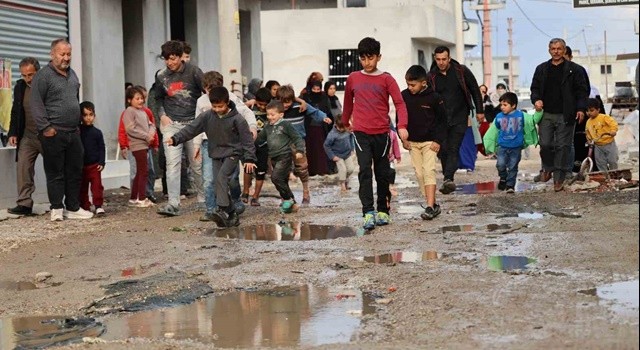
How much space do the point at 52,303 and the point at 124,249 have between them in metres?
2.65

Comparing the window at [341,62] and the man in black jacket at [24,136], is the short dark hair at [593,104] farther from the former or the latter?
the window at [341,62]

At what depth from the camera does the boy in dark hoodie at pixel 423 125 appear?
12289 millimetres

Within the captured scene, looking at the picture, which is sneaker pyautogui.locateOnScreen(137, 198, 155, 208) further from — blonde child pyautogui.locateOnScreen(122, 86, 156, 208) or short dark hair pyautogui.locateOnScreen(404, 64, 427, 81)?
short dark hair pyautogui.locateOnScreen(404, 64, 427, 81)

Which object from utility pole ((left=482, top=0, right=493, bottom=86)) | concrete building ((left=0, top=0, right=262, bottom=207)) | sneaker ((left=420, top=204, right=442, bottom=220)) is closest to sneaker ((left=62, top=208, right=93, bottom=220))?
concrete building ((left=0, top=0, right=262, bottom=207))

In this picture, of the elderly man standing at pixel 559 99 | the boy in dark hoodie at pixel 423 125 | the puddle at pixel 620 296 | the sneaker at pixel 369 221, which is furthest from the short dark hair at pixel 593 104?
the puddle at pixel 620 296

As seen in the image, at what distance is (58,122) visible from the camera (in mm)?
13141

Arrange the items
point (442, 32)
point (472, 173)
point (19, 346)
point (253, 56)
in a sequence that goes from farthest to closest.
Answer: point (442, 32), point (253, 56), point (472, 173), point (19, 346)

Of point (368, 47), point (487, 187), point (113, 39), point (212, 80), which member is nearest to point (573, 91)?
point (487, 187)

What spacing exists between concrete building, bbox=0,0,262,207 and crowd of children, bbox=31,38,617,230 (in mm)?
1348

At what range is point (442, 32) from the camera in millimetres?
43188

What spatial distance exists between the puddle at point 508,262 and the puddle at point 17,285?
336cm

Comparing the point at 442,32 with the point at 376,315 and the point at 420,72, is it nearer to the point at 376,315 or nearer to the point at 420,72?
the point at 420,72

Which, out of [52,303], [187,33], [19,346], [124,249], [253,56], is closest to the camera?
[19,346]

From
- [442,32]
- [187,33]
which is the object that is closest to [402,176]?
[187,33]
